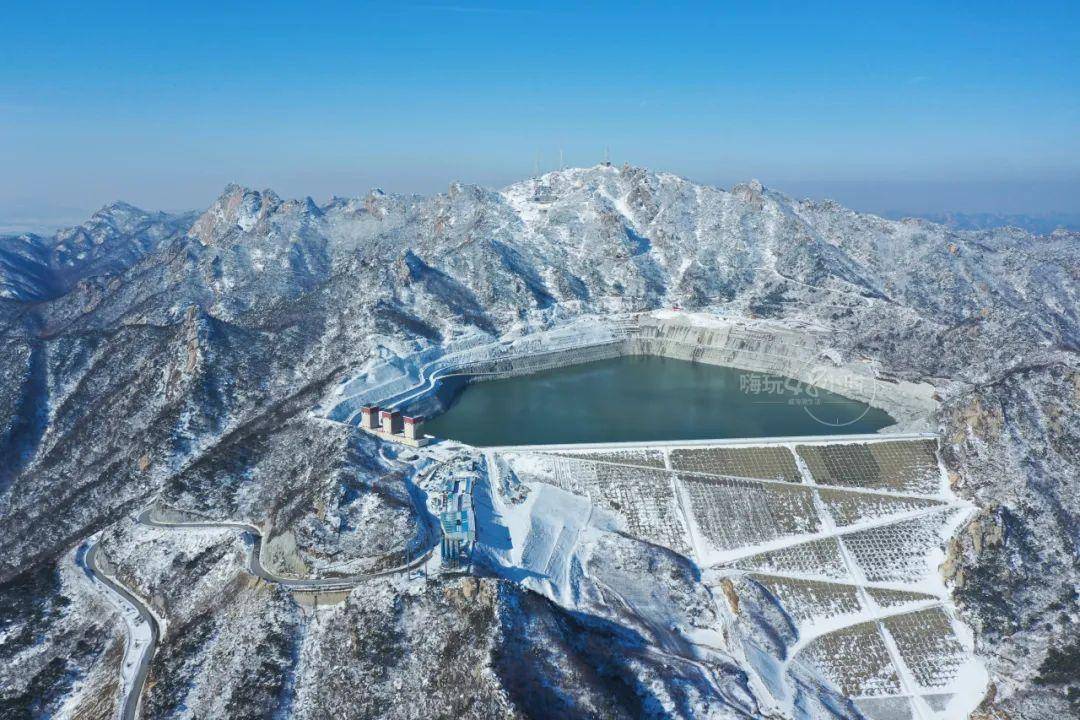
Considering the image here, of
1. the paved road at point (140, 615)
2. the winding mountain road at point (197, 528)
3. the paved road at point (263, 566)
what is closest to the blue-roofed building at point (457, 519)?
the winding mountain road at point (197, 528)

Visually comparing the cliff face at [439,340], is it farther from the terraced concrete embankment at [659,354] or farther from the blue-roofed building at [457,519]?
the terraced concrete embankment at [659,354]

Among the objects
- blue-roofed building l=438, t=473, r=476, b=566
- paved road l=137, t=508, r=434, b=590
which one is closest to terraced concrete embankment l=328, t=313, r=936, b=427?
blue-roofed building l=438, t=473, r=476, b=566

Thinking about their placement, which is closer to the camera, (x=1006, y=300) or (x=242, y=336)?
(x=242, y=336)

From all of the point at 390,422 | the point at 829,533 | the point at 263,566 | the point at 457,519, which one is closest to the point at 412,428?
the point at 390,422

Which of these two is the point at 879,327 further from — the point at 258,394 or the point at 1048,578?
the point at 258,394

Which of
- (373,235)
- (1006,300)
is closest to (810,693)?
(1006,300)

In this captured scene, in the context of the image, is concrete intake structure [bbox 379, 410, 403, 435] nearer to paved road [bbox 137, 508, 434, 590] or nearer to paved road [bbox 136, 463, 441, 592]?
paved road [bbox 136, 463, 441, 592]
